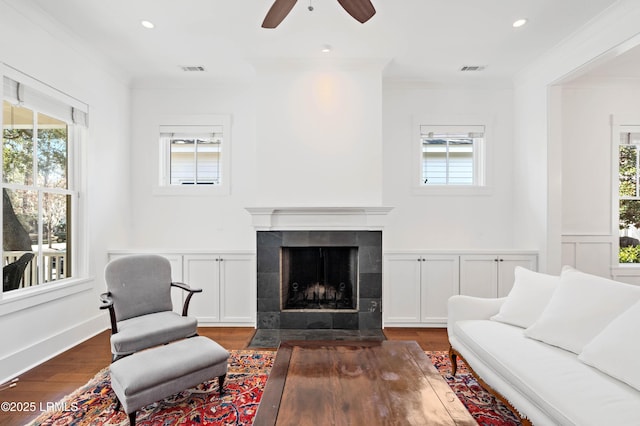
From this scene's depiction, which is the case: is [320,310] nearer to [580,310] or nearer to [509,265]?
[509,265]

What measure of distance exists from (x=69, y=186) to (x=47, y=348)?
151cm

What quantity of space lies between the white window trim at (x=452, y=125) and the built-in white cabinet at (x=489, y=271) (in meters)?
0.91

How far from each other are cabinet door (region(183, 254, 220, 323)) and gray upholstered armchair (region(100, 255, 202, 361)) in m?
0.83

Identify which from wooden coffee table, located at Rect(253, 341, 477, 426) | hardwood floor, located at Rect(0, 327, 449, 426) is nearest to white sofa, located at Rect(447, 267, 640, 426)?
wooden coffee table, located at Rect(253, 341, 477, 426)

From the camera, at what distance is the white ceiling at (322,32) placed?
265cm

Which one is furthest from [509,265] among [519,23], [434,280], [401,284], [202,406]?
[202,406]

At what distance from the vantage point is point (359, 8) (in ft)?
6.47

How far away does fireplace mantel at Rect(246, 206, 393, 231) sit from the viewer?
353 centimetres

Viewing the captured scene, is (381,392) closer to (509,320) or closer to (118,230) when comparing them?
(509,320)

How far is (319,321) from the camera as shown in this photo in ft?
11.8

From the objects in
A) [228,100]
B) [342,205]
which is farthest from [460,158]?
[228,100]

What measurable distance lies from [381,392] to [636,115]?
4.57m

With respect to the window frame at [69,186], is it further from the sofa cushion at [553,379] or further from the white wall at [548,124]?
the white wall at [548,124]

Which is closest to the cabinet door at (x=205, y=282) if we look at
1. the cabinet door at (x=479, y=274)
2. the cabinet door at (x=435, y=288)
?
the cabinet door at (x=435, y=288)
